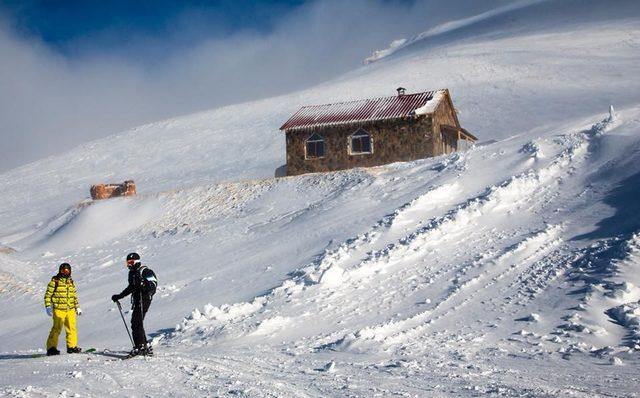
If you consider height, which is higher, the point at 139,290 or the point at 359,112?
the point at 359,112

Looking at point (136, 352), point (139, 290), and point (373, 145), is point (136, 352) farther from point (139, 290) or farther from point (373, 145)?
point (373, 145)

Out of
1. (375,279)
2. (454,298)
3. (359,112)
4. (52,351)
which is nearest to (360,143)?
(359,112)

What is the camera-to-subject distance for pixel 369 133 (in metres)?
31.2

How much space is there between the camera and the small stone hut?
1199 inches

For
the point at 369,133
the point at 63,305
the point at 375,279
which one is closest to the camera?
the point at 63,305

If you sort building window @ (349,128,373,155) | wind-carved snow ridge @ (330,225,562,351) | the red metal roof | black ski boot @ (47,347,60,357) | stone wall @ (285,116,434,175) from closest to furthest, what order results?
1. wind-carved snow ridge @ (330,225,562,351)
2. black ski boot @ (47,347,60,357)
3. stone wall @ (285,116,434,175)
4. the red metal roof
5. building window @ (349,128,373,155)

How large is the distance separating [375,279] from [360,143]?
731 inches

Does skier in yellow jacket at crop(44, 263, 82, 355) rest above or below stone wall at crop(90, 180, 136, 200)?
below

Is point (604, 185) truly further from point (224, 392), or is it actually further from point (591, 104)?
point (591, 104)

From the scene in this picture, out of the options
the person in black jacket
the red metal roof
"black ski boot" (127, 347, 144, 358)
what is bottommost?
"black ski boot" (127, 347, 144, 358)

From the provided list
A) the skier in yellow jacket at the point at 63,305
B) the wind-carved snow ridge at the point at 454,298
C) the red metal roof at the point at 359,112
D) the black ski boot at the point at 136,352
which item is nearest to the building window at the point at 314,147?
the red metal roof at the point at 359,112

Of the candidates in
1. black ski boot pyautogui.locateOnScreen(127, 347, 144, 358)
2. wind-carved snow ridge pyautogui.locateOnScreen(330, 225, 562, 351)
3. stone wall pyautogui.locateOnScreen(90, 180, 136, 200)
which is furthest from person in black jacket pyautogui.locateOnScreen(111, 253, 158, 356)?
stone wall pyautogui.locateOnScreen(90, 180, 136, 200)

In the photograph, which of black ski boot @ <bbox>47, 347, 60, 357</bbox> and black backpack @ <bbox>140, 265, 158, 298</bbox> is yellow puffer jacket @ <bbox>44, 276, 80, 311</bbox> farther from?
black backpack @ <bbox>140, 265, 158, 298</bbox>

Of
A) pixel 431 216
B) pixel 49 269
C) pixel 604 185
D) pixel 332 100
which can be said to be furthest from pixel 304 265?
pixel 332 100
